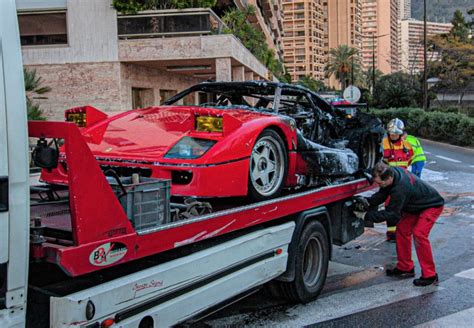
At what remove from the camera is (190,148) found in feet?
15.0

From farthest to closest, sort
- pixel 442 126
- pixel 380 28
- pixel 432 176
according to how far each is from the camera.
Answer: pixel 380 28 → pixel 442 126 → pixel 432 176

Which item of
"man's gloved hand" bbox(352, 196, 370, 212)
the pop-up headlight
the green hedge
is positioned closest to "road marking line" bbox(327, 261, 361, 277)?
"man's gloved hand" bbox(352, 196, 370, 212)

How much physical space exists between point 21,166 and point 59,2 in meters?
17.6

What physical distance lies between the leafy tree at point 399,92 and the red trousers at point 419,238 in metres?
48.7

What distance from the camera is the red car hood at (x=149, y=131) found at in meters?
4.64

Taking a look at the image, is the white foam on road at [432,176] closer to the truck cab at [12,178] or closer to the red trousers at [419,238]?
the red trousers at [419,238]

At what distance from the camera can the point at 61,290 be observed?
3.03 meters

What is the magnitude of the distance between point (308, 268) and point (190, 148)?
2051 millimetres

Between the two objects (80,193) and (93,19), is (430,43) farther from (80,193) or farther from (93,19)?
(80,193)

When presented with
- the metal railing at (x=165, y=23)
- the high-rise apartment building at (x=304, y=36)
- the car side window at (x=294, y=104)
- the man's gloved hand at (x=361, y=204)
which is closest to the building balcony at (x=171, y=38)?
the metal railing at (x=165, y=23)

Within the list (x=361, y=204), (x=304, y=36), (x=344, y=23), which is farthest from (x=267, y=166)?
(x=344, y=23)

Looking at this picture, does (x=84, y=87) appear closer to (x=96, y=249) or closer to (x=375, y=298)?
(x=375, y=298)

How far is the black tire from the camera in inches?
210

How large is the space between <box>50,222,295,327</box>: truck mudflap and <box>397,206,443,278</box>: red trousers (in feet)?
6.70
